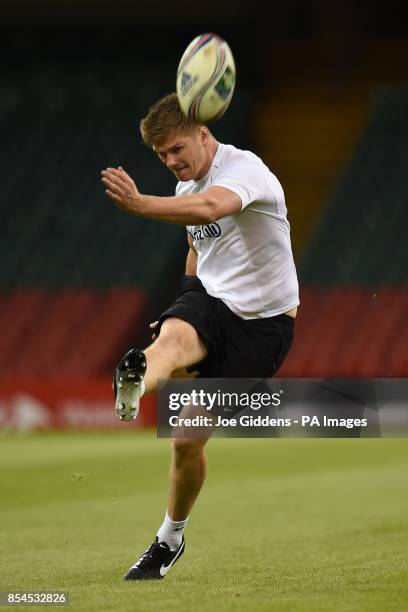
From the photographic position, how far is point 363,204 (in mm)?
22359

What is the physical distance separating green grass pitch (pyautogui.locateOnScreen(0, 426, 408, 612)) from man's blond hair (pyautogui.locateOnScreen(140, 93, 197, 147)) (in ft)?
6.16

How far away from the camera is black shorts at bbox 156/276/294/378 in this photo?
19.3ft

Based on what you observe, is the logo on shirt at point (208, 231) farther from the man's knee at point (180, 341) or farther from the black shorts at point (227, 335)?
the man's knee at point (180, 341)

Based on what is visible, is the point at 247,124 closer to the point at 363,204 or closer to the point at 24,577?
the point at 363,204

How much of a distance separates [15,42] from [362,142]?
8192 mm

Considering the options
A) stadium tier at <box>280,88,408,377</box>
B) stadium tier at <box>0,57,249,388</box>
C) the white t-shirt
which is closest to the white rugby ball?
the white t-shirt

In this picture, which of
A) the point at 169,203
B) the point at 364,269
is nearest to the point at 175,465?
the point at 169,203

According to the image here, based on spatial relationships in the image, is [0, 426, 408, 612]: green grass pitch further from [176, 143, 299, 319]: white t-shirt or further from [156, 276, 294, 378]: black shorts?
[176, 143, 299, 319]: white t-shirt

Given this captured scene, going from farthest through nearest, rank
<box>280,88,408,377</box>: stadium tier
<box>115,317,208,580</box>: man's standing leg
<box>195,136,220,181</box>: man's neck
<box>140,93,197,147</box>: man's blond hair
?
<box>280,88,408,377</box>: stadium tier, <box>195,136,220,181</box>: man's neck, <box>140,93,197,147</box>: man's blond hair, <box>115,317,208,580</box>: man's standing leg

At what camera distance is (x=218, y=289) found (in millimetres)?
6043

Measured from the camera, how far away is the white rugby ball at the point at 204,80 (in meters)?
5.77

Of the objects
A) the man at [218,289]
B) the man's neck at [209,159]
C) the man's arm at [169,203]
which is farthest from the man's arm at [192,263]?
the man's arm at [169,203]

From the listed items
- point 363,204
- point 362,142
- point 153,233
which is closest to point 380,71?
point 362,142

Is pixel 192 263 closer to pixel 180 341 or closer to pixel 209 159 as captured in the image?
pixel 209 159
